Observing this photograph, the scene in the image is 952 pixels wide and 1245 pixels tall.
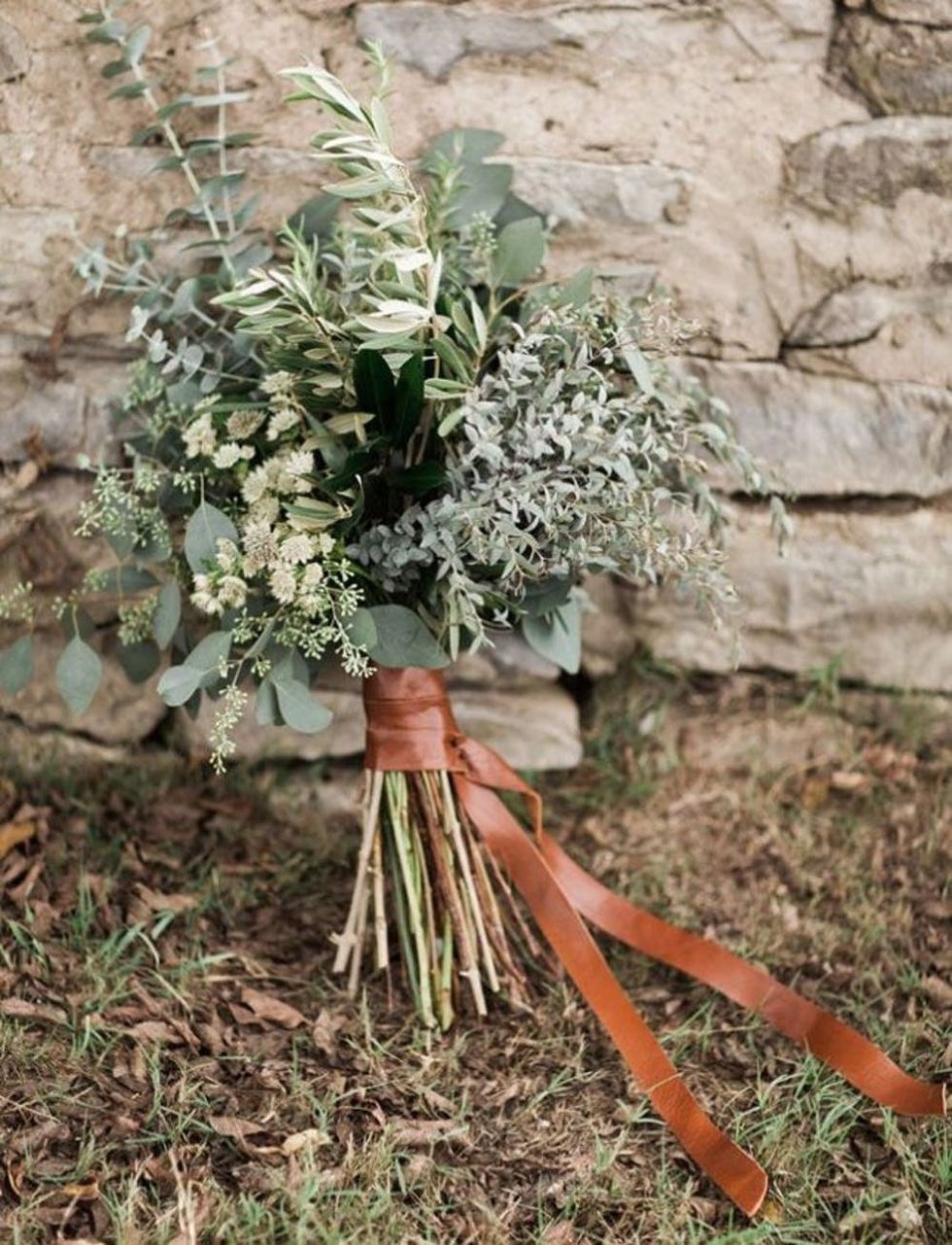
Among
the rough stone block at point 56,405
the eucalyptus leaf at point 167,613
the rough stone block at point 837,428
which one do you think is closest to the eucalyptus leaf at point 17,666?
the eucalyptus leaf at point 167,613

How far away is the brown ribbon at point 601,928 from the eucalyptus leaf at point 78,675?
47cm

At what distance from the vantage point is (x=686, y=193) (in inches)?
95.7

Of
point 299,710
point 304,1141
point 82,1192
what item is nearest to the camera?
point 82,1192

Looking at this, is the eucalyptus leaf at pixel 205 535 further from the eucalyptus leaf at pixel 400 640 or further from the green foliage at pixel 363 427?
the eucalyptus leaf at pixel 400 640

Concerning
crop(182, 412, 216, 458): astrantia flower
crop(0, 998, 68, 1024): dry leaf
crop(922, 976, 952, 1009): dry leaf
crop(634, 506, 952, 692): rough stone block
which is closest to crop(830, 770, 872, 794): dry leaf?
crop(634, 506, 952, 692): rough stone block

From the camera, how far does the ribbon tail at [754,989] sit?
1.98 m

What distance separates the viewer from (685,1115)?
193cm

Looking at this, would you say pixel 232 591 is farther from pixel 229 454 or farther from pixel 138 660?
pixel 138 660

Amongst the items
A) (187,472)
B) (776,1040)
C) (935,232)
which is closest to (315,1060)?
(776,1040)

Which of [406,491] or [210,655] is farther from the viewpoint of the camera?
[406,491]

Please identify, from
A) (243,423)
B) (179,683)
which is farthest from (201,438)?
(179,683)

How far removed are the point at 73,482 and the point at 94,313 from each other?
1.04ft

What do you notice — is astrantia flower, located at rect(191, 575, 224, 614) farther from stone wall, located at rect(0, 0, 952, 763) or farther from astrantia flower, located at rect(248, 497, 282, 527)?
stone wall, located at rect(0, 0, 952, 763)

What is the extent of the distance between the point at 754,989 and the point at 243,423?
4.03 ft
